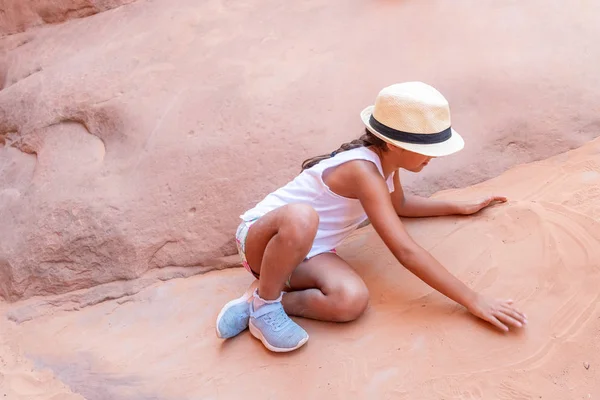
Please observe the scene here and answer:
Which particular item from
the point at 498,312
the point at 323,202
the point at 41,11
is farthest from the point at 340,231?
the point at 41,11

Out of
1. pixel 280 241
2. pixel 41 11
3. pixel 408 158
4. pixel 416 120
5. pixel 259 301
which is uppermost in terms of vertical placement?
pixel 41 11

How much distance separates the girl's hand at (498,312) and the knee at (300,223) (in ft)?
1.99

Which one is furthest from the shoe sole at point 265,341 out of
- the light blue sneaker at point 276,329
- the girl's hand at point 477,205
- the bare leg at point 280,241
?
the girl's hand at point 477,205

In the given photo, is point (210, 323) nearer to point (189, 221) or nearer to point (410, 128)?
point (189, 221)

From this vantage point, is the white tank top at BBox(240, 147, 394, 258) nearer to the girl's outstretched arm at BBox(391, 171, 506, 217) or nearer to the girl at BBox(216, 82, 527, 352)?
the girl at BBox(216, 82, 527, 352)

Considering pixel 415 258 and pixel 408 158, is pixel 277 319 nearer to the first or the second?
pixel 415 258

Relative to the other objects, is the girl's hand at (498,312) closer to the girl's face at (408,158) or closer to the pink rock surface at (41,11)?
the girl's face at (408,158)

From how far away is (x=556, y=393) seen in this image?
1742 mm

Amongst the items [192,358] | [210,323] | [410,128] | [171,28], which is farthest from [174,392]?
[171,28]

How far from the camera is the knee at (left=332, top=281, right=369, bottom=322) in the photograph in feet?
6.95

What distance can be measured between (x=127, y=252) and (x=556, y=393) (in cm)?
195

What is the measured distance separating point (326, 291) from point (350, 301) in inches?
4.1

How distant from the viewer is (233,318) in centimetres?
225

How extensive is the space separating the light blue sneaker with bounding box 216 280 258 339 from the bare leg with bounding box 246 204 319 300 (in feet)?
0.51
